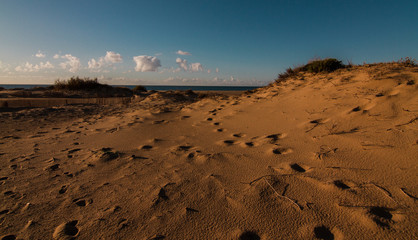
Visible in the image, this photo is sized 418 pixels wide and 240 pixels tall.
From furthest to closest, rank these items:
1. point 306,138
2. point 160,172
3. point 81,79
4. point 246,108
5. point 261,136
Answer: point 81,79, point 246,108, point 261,136, point 306,138, point 160,172

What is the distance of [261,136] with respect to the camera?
2.89 metres

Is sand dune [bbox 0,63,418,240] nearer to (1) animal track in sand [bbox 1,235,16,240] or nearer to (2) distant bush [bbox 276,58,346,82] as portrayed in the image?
(1) animal track in sand [bbox 1,235,16,240]

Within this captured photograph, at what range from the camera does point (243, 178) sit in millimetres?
1823

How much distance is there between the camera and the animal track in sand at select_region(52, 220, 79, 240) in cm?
127

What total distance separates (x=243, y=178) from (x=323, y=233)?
754mm

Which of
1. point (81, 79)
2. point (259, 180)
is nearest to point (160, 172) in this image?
point (259, 180)

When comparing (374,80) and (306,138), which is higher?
(374,80)

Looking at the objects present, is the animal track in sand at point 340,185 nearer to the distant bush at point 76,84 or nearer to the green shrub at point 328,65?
the green shrub at point 328,65

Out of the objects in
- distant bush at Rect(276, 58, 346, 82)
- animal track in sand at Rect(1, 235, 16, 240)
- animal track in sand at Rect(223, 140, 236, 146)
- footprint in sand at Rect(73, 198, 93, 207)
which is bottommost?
animal track in sand at Rect(1, 235, 16, 240)

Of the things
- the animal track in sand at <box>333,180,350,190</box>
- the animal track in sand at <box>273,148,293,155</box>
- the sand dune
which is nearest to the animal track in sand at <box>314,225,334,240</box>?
the sand dune

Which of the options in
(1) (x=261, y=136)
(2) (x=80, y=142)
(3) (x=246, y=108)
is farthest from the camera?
(3) (x=246, y=108)

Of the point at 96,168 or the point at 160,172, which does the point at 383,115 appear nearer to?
the point at 160,172

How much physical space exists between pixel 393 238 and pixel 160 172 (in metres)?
1.83

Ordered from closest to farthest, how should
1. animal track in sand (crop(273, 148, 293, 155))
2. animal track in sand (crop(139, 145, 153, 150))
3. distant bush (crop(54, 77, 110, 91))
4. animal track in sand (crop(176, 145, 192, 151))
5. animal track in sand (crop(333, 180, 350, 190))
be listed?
animal track in sand (crop(333, 180, 350, 190)) < animal track in sand (crop(273, 148, 293, 155)) < animal track in sand (crop(176, 145, 192, 151)) < animal track in sand (crop(139, 145, 153, 150)) < distant bush (crop(54, 77, 110, 91))
